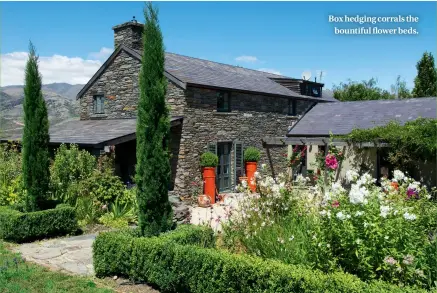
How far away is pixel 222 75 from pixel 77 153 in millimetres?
8371

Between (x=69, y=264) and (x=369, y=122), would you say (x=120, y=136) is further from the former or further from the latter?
(x=369, y=122)

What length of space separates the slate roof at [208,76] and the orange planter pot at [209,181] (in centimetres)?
336

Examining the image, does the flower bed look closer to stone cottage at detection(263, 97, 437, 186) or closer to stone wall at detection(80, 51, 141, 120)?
stone cottage at detection(263, 97, 437, 186)

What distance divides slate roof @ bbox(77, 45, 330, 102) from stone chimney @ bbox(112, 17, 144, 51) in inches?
13.0

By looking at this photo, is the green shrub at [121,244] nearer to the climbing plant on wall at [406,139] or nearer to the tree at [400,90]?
the climbing plant on wall at [406,139]

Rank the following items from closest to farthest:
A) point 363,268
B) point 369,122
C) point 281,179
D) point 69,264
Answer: point 363,268
point 69,264
point 281,179
point 369,122

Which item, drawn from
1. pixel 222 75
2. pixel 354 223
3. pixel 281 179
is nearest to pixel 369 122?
pixel 222 75

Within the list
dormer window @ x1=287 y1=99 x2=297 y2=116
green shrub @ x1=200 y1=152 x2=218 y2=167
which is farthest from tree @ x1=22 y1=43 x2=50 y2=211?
dormer window @ x1=287 y1=99 x2=297 y2=116

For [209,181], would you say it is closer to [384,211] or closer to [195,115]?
[195,115]

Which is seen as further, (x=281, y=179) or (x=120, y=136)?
(x=120, y=136)

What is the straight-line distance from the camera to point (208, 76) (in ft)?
54.2

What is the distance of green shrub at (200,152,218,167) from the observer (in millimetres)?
14789

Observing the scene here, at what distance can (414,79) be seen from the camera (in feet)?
94.1

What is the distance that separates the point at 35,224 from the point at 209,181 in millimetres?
7222
